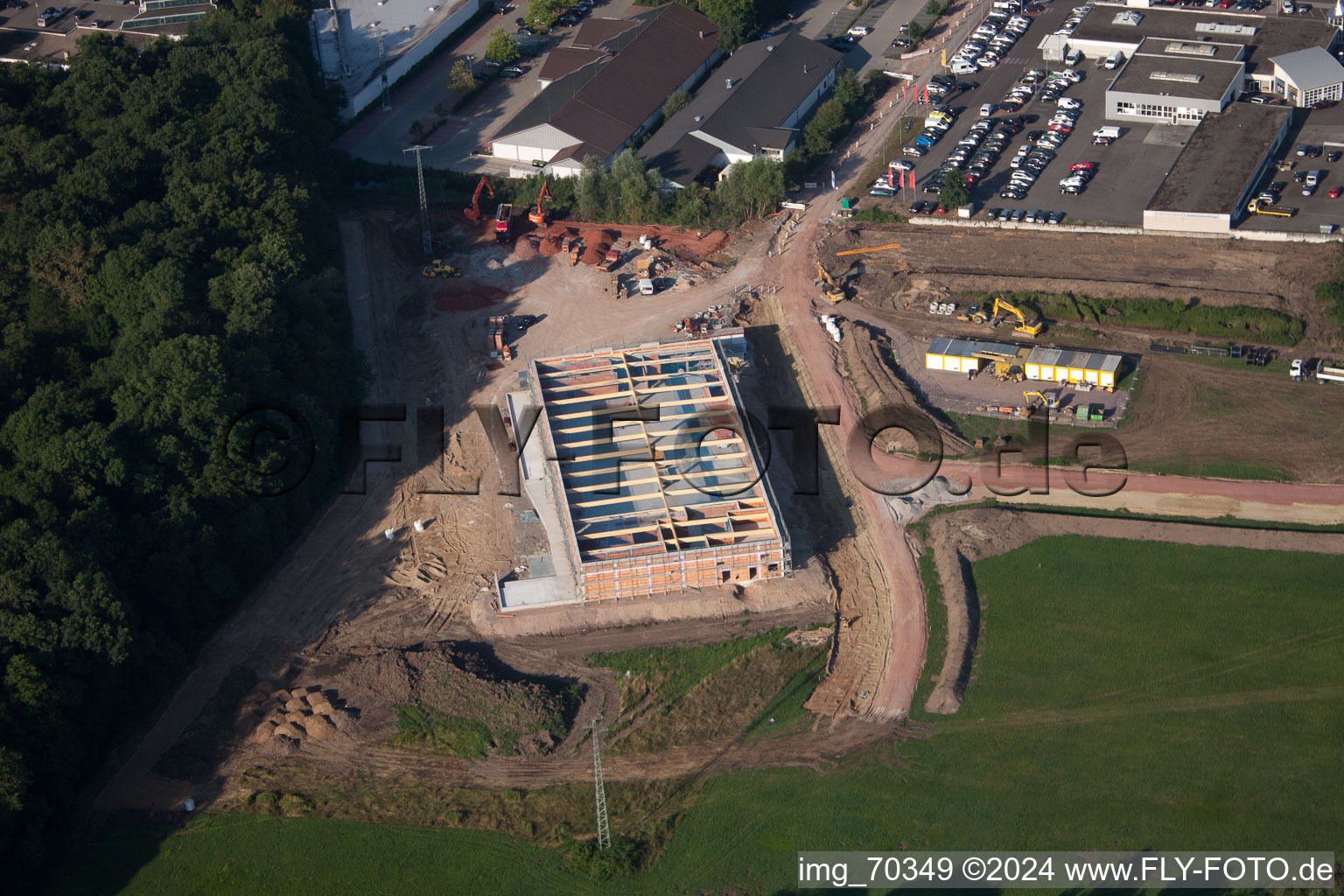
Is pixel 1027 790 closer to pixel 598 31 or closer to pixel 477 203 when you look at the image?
pixel 477 203

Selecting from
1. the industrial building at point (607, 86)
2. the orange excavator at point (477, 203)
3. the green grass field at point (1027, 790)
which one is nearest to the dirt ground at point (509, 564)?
the green grass field at point (1027, 790)

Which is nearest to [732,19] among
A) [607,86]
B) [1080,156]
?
[607,86]

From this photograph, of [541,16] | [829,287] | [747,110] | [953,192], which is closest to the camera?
[829,287]

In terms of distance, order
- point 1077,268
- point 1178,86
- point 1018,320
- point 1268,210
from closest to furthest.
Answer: point 1018,320 → point 1077,268 → point 1268,210 → point 1178,86

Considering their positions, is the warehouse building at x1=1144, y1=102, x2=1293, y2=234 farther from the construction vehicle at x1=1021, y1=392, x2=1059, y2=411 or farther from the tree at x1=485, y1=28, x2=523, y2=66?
the tree at x1=485, y1=28, x2=523, y2=66

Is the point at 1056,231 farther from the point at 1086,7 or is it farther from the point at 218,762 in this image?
the point at 218,762

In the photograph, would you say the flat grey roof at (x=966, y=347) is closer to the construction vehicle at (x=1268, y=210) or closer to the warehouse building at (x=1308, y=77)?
the construction vehicle at (x=1268, y=210)
